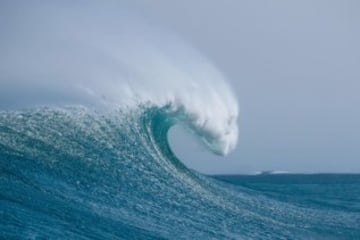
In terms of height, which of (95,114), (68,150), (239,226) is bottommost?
(239,226)

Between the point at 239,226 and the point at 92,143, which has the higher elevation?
the point at 92,143

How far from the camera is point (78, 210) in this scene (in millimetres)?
8172

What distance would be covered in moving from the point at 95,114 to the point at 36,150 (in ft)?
4.56

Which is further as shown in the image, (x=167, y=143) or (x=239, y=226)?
(x=167, y=143)

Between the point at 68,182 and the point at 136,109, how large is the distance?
96.7 inches

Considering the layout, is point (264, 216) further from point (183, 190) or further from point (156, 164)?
point (156, 164)

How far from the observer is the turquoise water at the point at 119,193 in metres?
7.97

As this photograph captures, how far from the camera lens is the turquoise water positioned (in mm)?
7973

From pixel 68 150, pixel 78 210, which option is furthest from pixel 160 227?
pixel 68 150

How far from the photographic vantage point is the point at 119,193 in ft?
30.5

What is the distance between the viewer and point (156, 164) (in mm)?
10477

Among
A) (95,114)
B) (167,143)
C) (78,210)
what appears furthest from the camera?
(167,143)

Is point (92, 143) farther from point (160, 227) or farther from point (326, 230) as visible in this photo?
point (326, 230)

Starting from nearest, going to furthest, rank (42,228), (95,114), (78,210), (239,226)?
(42,228) → (78,210) → (239,226) → (95,114)
